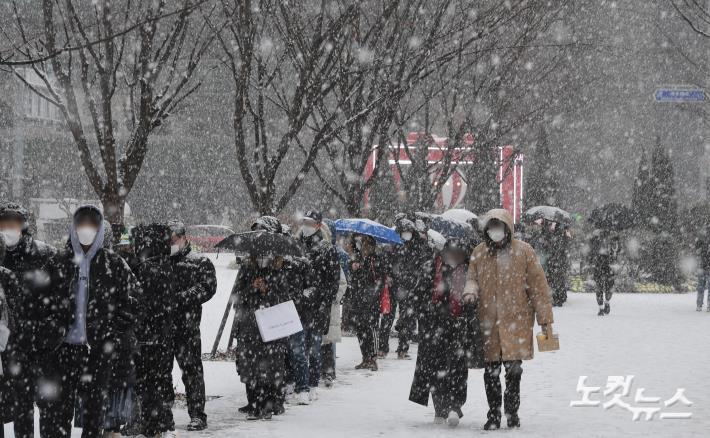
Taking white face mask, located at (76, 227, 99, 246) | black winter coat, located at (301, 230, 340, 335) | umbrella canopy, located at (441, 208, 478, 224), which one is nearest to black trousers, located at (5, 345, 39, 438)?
white face mask, located at (76, 227, 99, 246)

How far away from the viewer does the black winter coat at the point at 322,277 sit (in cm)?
1026

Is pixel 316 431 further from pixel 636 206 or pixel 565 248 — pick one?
pixel 636 206

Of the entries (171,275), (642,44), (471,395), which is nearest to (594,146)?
(642,44)

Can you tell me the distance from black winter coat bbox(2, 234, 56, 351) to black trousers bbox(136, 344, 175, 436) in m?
1.20

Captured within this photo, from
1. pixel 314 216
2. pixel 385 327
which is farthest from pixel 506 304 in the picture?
pixel 385 327

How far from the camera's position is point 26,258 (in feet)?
22.1

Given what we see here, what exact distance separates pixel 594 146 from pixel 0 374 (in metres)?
46.2

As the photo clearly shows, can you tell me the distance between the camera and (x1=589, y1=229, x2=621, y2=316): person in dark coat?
20.8 m

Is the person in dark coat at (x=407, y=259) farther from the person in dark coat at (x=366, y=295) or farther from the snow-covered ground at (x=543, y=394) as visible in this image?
the snow-covered ground at (x=543, y=394)

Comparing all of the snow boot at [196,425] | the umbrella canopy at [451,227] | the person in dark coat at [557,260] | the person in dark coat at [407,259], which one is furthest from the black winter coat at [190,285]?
the person in dark coat at [557,260]

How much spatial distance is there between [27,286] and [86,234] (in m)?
0.47

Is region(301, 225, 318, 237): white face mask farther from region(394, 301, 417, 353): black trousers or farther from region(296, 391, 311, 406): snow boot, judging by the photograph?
region(394, 301, 417, 353): black trousers

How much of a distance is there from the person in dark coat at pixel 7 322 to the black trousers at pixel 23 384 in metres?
0.02

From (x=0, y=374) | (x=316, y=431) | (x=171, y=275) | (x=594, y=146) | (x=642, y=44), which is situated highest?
(x=642, y=44)
